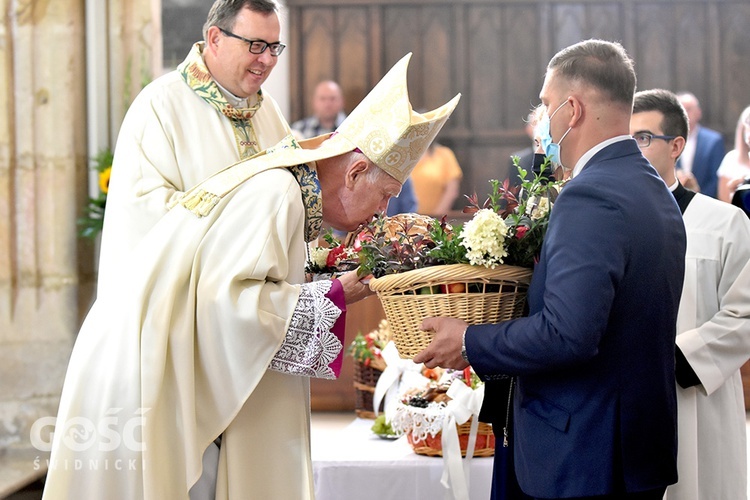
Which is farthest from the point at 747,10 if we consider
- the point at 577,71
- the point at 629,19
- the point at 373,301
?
the point at 577,71

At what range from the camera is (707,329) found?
320 centimetres

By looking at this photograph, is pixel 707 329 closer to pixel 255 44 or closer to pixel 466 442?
pixel 466 442

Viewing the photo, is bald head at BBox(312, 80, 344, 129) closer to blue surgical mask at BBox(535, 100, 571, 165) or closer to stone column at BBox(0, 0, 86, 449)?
stone column at BBox(0, 0, 86, 449)

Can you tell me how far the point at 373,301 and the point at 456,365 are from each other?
4297 millimetres

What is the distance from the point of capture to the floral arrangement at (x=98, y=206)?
5.35 metres

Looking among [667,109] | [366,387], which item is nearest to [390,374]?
[366,387]

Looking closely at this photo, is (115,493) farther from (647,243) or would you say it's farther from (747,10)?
(747,10)

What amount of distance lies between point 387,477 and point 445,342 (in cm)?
134

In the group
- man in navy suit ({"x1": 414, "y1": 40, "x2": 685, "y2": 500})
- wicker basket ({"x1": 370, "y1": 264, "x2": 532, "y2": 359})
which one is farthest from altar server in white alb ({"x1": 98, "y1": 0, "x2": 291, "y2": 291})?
man in navy suit ({"x1": 414, "y1": 40, "x2": 685, "y2": 500})

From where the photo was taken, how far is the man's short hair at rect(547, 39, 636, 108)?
94.0 inches

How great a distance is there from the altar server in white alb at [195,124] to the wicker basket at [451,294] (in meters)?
1.18

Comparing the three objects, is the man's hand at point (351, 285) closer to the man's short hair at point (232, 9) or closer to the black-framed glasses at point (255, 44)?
the black-framed glasses at point (255, 44)

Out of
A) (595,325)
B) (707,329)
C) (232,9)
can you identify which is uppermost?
(232,9)

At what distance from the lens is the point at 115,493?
250cm
